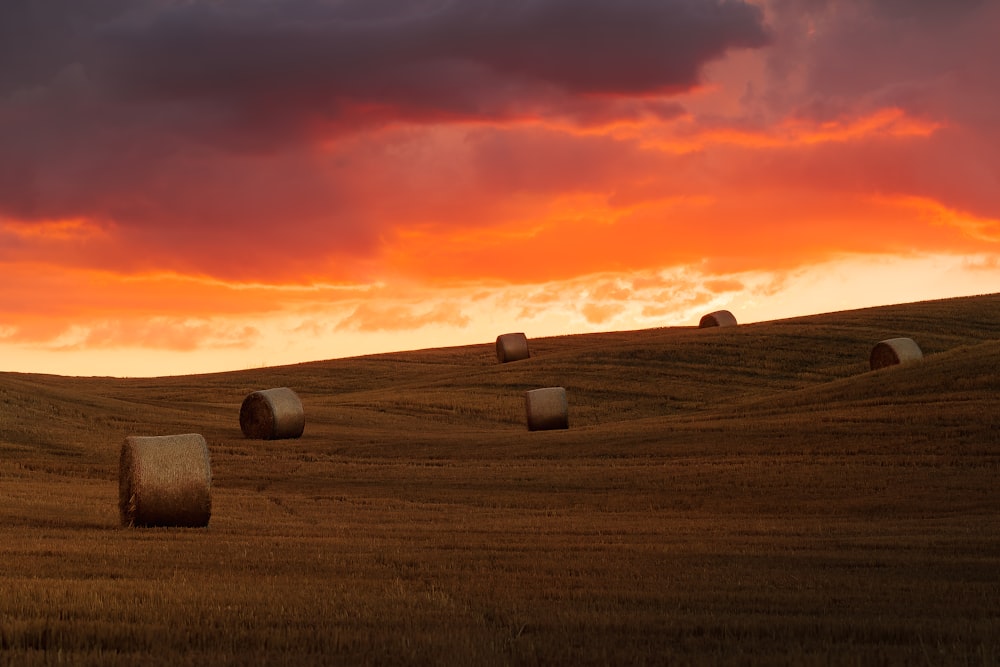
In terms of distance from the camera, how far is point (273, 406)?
40.5 metres

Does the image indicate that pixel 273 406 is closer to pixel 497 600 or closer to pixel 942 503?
pixel 942 503

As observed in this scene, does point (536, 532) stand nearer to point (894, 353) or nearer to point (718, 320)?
point (894, 353)

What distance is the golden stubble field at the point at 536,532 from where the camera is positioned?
9633 millimetres

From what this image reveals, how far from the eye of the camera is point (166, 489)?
20.4 meters

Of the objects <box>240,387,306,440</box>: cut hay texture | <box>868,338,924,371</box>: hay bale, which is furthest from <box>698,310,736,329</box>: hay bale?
<box>240,387,306,440</box>: cut hay texture

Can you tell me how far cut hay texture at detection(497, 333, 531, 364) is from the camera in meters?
68.0

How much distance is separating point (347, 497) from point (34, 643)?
16781 mm

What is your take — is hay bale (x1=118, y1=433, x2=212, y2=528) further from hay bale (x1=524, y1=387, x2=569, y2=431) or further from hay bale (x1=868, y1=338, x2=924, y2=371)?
hay bale (x1=868, y1=338, x2=924, y2=371)

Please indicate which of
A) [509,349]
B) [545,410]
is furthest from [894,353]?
[509,349]

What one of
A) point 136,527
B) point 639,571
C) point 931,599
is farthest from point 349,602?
point 136,527

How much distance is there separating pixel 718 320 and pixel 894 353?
27.3 meters

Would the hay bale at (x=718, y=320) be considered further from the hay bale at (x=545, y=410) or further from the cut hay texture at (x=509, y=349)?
the hay bale at (x=545, y=410)

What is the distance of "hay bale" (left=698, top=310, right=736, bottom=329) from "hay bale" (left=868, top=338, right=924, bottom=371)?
25644 mm

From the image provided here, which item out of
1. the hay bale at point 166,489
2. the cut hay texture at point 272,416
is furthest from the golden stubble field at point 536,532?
the cut hay texture at point 272,416
